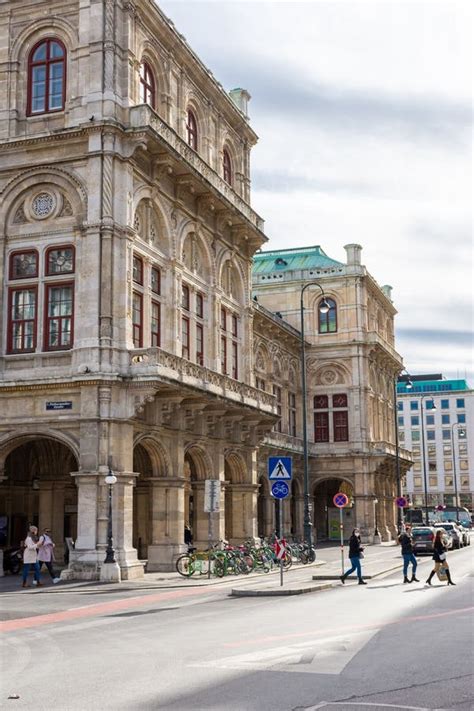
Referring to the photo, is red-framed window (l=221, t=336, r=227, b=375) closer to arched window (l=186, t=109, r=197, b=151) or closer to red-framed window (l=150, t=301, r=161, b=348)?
red-framed window (l=150, t=301, r=161, b=348)

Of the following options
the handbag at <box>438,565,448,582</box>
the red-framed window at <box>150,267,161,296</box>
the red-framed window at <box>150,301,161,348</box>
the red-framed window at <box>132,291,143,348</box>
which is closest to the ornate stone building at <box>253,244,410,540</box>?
the red-framed window at <box>150,267,161,296</box>

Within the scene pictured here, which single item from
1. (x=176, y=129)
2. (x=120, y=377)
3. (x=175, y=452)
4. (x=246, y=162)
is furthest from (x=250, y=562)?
(x=246, y=162)

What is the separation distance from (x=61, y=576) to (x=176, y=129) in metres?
18.0

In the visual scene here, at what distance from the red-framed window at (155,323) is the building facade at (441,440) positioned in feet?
328

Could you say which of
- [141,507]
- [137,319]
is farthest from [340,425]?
[137,319]

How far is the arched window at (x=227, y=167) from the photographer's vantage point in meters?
40.8

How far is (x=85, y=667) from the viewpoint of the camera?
11367mm

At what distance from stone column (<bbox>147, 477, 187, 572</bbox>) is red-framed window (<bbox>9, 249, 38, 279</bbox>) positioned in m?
8.44

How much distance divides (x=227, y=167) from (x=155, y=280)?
11303mm

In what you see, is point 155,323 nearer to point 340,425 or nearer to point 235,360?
point 235,360

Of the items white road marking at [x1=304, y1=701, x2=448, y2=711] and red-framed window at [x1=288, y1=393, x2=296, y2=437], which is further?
red-framed window at [x1=288, y1=393, x2=296, y2=437]

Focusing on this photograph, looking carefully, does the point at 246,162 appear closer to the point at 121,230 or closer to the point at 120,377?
the point at 121,230

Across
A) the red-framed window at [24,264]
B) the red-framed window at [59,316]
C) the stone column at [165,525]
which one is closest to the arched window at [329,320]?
the stone column at [165,525]

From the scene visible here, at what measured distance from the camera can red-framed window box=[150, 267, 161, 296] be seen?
32.0 m
